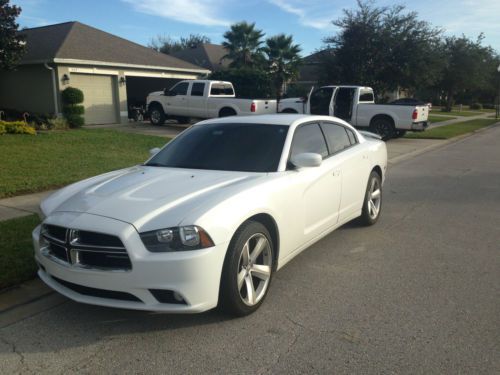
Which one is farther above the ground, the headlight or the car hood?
the car hood

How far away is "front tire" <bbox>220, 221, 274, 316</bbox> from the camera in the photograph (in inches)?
138

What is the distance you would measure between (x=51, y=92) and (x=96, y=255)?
1771cm

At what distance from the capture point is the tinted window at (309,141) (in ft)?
15.7

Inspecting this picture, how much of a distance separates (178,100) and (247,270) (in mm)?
16775

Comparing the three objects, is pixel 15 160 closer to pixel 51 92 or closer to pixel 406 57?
pixel 51 92

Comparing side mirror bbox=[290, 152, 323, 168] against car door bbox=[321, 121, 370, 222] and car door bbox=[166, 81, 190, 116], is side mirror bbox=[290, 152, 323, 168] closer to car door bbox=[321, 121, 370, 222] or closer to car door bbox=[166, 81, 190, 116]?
car door bbox=[321, 121, 370, 222]

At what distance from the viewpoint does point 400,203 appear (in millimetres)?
7910

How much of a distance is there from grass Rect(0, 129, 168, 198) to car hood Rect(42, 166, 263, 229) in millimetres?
3996

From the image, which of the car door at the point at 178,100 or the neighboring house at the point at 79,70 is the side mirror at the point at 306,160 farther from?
the neighboring house at the point at 79,70

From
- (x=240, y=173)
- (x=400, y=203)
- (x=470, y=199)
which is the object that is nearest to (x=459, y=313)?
(x=240, y=173)

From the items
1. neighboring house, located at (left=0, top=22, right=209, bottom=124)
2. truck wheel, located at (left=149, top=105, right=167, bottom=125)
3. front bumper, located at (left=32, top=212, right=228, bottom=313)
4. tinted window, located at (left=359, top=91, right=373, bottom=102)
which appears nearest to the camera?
front bumper, located at (left=32, top=212, right=228, bottom=313)

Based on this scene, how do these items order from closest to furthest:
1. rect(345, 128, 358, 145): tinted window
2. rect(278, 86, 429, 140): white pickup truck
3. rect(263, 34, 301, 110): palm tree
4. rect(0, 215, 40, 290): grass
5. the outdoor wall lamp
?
rect(0, 215, 40, 290): grass → rect(345, 128, 358, 145): tinted window → rect(278, 86, 429, 140): white pickup truck → the outdoor wall lamp → rect(263, 34, 301, 110): palm tree

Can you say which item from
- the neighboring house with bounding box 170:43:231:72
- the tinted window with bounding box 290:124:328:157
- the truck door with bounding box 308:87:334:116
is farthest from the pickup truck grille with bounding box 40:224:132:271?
the neighboring house with bounding box 170:43:231:72

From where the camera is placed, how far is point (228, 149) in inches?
187
